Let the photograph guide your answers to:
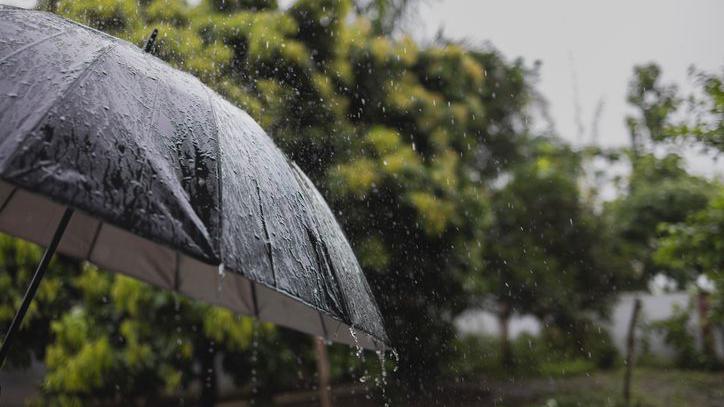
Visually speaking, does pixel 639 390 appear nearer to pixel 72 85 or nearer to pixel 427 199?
pixel 427 199

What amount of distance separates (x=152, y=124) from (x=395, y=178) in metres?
3.05

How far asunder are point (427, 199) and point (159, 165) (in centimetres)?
311

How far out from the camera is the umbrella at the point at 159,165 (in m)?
0.78

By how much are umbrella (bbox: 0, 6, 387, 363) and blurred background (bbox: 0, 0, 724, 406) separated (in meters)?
1.96

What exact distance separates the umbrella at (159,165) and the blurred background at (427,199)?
1.96 metres

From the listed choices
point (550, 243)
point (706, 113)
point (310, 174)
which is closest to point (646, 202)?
point (550, 243)

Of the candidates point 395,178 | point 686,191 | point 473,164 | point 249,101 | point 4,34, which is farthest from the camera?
point 686,191

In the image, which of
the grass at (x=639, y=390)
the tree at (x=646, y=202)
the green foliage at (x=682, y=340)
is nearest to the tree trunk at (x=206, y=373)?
the grass at (x=639, y=390)

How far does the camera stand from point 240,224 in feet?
3.17

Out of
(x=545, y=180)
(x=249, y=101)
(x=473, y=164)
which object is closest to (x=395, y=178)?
(x=249, y=101)

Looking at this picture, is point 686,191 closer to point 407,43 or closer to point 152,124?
point 407,43

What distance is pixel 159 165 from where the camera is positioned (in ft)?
2.95

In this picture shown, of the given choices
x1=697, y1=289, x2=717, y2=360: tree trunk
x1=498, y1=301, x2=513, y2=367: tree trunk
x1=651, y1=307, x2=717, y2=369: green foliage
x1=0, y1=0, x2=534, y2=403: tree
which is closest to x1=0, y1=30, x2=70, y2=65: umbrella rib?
x1=0, y1=0, x2=534, y2=403: tree

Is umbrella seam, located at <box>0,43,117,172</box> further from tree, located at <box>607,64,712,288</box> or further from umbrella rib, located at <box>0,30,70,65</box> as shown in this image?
tree, located at <box>607,64,712,288</box>
